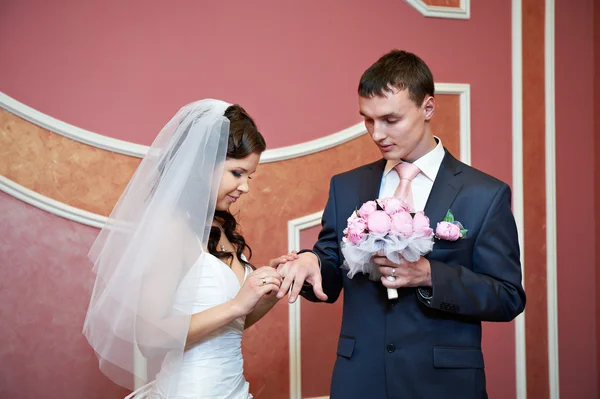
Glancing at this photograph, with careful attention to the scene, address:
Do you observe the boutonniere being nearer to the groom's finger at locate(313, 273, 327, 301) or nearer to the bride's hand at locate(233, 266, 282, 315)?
the groom's finger at locate(313, 273, 327, 301)

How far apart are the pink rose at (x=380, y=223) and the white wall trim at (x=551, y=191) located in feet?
7.00

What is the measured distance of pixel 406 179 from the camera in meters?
2.02

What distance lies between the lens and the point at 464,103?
3406 mm

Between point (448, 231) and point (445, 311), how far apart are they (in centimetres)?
23

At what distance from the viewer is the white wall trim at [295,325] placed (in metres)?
3.06

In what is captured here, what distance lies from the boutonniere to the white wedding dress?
662 mm

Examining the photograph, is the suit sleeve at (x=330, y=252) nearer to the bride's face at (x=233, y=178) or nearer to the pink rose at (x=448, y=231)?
the bride's face at (x=233, y=178)

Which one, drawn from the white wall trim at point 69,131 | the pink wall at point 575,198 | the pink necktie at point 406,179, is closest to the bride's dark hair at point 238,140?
the pink necktie at point 406,179

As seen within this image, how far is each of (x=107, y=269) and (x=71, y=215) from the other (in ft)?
3.32

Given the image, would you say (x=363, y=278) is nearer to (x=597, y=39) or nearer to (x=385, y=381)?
(x=385, y=381)

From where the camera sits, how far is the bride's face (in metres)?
2.06

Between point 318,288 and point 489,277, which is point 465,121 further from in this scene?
point 318,288

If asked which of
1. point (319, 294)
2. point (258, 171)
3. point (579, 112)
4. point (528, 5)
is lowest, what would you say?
point (319, 294)

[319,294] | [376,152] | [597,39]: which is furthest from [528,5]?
[319,294]
